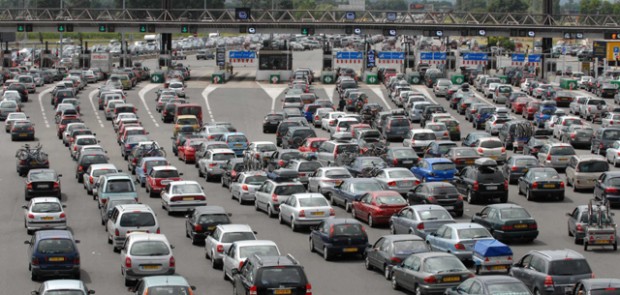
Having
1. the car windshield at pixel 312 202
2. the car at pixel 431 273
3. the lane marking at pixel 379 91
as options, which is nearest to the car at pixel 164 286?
the car at pixel 431 273

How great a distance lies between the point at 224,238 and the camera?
99.7 ft

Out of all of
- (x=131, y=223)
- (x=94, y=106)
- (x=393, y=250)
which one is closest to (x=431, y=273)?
(x=393, y=250)

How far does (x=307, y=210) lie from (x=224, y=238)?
570 cm

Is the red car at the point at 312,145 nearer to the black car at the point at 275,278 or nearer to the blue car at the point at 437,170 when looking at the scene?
the blue car at the point at 437,170

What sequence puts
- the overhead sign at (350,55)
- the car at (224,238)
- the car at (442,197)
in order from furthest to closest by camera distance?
the overhead sign at (350,55) < the car at (442,197) < the car at (224,238)

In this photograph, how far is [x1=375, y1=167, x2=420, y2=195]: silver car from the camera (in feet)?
135

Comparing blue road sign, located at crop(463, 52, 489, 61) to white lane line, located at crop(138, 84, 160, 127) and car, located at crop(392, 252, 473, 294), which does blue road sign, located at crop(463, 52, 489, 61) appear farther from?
car, located at crop(392, 252, 473, 294)

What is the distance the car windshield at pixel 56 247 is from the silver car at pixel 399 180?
1453 centimetres

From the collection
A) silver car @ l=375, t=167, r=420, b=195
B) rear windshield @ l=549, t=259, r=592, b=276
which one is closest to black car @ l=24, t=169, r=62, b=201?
silver car @ l=375, t=167, r=420, b=195

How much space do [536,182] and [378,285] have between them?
1401 centimetres

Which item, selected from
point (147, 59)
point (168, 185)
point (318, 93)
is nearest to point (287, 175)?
point (168, 185)

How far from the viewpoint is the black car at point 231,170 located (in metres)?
45.5

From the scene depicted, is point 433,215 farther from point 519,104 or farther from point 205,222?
point 519,104

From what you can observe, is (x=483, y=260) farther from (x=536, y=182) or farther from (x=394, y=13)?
(x=394, y=13)
